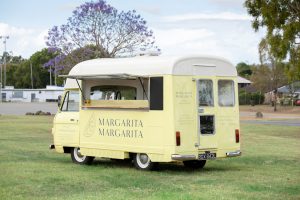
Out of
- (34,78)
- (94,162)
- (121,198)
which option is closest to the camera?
(121,198)

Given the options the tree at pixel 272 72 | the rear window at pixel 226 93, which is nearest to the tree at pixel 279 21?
the rear window at pixel 226 93

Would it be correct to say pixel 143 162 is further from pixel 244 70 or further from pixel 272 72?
pixel 244 70

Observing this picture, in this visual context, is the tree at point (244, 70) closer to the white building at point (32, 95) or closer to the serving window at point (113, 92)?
the white building at point (32, 95)

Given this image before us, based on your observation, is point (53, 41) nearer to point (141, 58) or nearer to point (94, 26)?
point (94, 26)

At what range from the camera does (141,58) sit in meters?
15.1

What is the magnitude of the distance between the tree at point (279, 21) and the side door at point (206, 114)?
33.0 ft

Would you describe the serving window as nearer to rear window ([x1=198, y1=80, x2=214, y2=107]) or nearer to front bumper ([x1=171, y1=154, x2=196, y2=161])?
rear window ([x1=198, y1=80, x2=214, y2=107])

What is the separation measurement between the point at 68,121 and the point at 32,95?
89732mm

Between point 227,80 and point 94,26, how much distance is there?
23881 mm

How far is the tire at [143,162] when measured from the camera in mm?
14523

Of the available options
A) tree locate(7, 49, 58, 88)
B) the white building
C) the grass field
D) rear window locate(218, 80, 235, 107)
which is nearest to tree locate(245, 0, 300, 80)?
the grass field

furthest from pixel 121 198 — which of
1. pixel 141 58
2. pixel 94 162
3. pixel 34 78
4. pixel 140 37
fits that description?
pixel 34 78

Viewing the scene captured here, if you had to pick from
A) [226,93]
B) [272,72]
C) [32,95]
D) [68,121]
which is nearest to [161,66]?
[226,93]

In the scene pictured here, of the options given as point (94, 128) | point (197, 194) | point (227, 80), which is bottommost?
point (197, 194)
